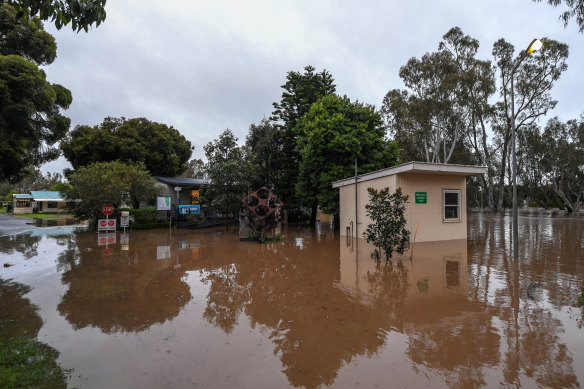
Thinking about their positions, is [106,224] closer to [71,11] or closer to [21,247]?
[21,247]

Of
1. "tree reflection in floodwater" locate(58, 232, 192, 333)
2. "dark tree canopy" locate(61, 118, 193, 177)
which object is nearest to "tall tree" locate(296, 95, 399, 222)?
"tree reflection in floodwater" locate(58, 232, 192, 333)

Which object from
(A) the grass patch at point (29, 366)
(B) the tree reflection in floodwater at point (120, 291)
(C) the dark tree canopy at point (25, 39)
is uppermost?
(C) the dark tree canopy at point (25, 39)

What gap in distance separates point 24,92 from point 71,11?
10.1 metres

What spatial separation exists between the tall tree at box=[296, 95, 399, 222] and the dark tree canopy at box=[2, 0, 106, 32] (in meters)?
13.4

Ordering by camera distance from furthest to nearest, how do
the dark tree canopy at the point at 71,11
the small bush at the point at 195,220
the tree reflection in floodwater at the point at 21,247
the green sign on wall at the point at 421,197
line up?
the small bush at the point at 195,220
the green sign on wall at the point at 421,197
the tree reflection in floodwater at the point at 21,247
the dark tree canopy at the point at 71,11

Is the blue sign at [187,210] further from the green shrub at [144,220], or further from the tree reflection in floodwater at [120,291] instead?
the tree reflection in floodwater at [120,291]

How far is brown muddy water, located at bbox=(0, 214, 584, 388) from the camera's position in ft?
10.1

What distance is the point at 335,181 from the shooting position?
16469mm

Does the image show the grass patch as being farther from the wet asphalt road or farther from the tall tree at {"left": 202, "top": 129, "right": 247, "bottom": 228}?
the wet asphalt road

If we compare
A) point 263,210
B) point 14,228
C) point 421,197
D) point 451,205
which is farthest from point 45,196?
point 451,205

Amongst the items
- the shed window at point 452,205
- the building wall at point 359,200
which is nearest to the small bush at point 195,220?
the building wall at point 359,200

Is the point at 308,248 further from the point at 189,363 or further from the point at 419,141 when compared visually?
the point at 419,141

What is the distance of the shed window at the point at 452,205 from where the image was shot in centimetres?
A: 1259

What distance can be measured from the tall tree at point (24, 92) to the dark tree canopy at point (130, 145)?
878cm
